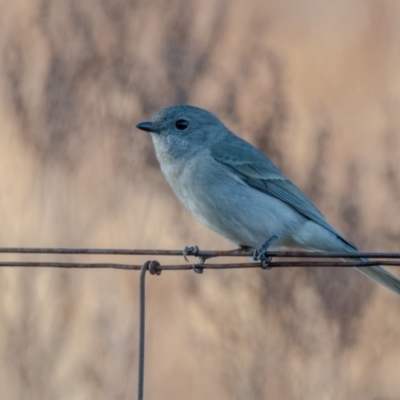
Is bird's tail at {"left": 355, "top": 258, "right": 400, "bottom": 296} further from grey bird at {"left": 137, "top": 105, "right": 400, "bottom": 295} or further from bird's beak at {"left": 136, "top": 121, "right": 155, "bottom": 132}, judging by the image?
bird's beak at {"left": 136, "top": 121, "right": 155, "bottom": 132}

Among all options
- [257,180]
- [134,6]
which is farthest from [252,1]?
[257,180]

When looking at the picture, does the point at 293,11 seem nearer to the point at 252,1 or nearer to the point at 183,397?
the point at 252,1

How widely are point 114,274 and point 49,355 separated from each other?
3.78 ft

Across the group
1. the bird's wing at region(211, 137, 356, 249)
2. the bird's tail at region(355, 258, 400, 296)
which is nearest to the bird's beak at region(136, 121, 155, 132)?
the bird's wing at region(211, 137, 356, 249)

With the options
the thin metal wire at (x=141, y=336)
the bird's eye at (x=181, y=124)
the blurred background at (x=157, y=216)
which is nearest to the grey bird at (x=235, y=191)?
the bird's eye at (x=181, y=124)

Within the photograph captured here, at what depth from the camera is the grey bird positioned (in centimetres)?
550

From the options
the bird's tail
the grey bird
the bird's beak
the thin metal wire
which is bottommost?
the thin metal wire

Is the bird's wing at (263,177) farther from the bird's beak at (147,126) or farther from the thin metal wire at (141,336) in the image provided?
the thin metal wire at (141,336)

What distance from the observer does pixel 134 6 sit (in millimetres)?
7871

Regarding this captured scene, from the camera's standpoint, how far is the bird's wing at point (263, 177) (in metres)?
5.83

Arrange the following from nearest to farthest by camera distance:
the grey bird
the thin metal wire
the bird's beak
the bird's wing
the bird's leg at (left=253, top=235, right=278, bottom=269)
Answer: the thin metal wire < the bird's leg at (left=253, top=235, right=278, bottom=269) < the grey bird < the bird's wing < the bird's beak

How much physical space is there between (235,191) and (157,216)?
1.88m

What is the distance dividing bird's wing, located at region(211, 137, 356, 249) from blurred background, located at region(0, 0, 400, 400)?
3.26ft

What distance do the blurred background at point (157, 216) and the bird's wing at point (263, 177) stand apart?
994mm
